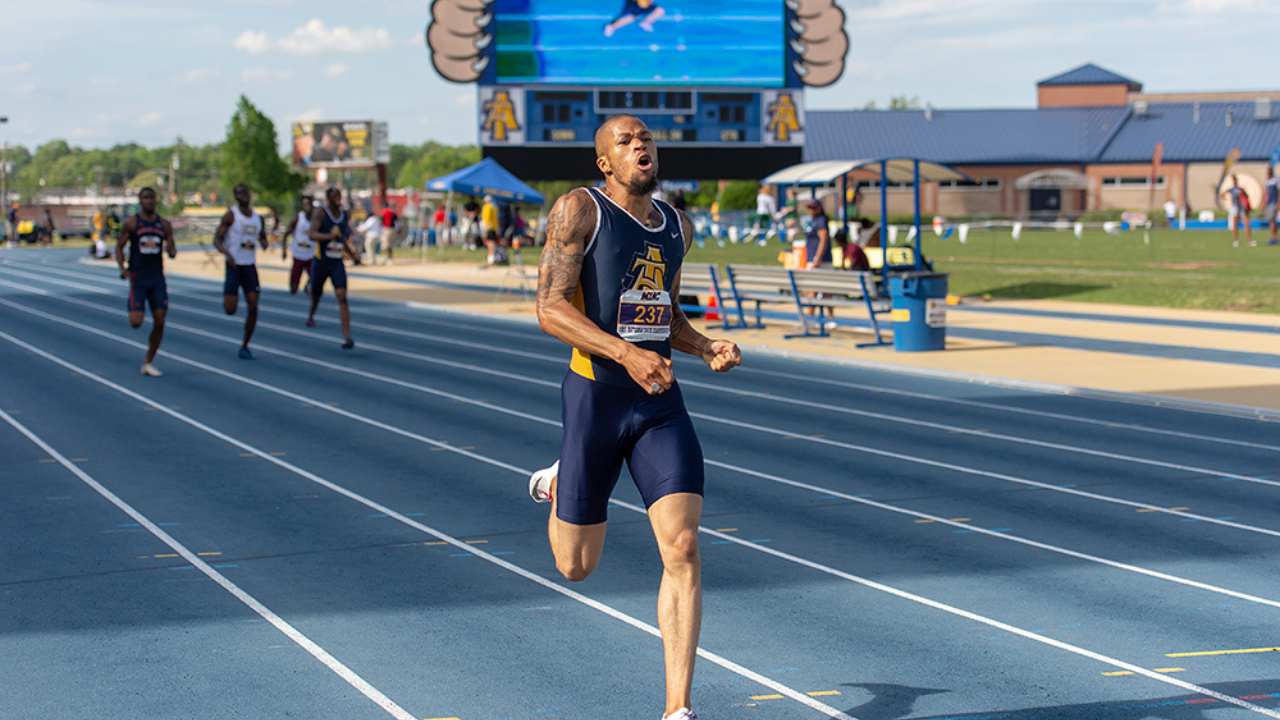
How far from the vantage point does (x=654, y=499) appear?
Answer: 4.23 m

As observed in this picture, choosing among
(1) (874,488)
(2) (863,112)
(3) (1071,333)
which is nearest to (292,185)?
(2) (863,112)

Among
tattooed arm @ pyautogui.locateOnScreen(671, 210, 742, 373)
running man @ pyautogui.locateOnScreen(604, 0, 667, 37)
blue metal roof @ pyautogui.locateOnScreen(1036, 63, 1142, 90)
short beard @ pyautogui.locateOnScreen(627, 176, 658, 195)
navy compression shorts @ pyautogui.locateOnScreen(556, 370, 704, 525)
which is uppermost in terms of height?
blue metal roof @ pyautogui.locateOnScreen(1036, 63, 1142, 90)

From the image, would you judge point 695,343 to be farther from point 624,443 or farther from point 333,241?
point 333,241

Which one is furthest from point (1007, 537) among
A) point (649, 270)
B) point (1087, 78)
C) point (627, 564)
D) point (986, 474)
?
point (1087, 78)

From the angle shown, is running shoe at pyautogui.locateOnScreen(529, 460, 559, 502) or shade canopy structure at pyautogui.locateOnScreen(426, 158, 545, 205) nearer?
running shoe at pyautogui.locateOnScreen(529, 460, 559, 502)

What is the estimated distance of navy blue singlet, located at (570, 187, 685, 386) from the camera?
4.27m

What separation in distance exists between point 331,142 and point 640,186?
3385 inches

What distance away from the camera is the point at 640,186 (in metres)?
4.31

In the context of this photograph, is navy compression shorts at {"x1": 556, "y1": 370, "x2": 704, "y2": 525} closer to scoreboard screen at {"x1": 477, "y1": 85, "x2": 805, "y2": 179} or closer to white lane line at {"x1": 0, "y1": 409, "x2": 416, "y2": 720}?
white lane line at {"x1": 0, "y1": 409, "x2": 416, "y2": 720}

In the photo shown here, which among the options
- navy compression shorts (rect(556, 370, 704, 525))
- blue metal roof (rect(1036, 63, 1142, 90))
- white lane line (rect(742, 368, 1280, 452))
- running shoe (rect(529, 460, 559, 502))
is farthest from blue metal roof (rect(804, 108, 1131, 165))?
navy compression shorts (rect(556, 370, 704, 525))

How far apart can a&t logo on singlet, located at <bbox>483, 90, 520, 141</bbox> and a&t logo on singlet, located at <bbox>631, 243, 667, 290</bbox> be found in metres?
37.4

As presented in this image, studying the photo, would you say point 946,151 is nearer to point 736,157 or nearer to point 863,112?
point 863,112

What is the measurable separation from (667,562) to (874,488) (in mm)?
4516

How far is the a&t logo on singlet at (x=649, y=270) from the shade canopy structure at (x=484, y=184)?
25100 millimetres
